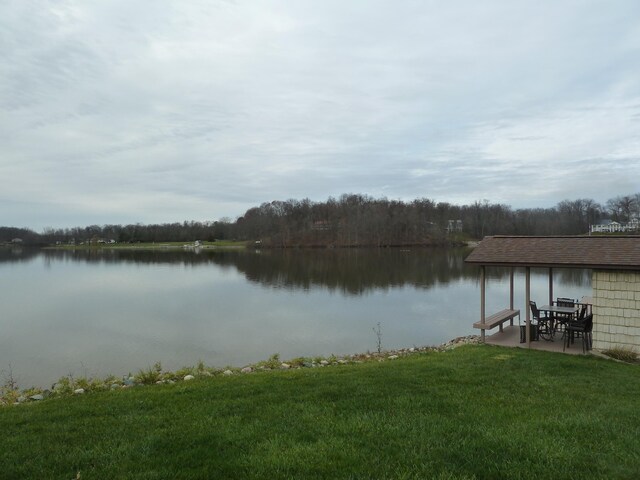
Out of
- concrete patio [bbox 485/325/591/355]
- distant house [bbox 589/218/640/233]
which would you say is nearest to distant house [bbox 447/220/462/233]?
→ distant house [bbox 589/218/640/233]

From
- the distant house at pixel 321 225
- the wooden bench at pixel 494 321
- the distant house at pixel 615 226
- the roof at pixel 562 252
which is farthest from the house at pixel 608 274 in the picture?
the distant house at pixel 321 225

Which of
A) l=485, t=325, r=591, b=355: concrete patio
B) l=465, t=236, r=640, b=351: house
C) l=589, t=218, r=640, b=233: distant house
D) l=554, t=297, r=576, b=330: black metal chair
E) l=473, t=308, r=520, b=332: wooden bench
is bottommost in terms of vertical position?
l=485, t=325, r=591, b=355: concrete patio

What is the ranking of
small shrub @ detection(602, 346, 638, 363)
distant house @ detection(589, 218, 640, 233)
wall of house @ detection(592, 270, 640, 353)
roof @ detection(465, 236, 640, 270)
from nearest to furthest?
small shrub @ detection(602, 346, 638, 363)
wall of house @ detection(592, 270, 640, 353)
roof @ detection(465, 236, 640, 270)
distant house @ detection(589, 218, 640, 233)

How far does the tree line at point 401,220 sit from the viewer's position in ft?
293

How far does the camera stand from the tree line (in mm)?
89312

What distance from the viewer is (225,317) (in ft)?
60.2

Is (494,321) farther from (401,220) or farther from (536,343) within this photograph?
(401,220)

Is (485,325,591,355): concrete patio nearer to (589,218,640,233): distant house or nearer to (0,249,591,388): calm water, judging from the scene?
(0,249,591,388): calm water

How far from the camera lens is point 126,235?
129 metres

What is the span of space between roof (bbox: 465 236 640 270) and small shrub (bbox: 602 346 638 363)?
1.53m

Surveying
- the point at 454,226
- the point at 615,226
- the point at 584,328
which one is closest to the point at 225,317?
the point at 584,328

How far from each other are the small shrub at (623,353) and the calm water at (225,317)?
221 inches

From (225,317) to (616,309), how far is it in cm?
1368

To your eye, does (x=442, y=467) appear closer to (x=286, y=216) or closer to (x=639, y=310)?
(x=639, y=310)
